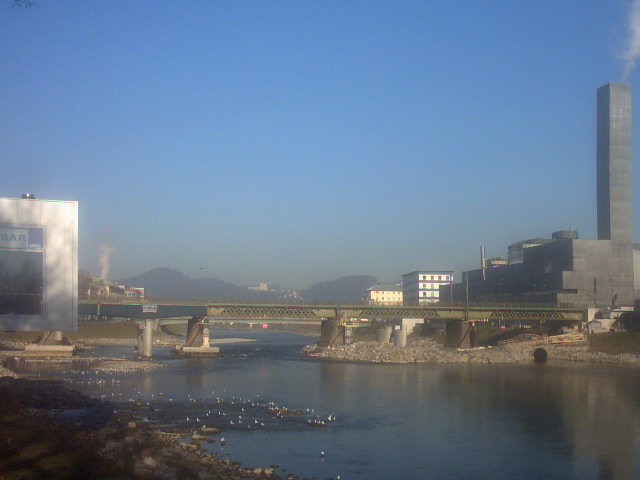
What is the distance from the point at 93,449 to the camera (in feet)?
55.1

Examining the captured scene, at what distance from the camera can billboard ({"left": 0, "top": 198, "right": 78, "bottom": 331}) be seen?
26062 millimetres

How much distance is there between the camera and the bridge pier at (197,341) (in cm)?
6450

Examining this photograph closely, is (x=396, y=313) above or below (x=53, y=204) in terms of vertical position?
below

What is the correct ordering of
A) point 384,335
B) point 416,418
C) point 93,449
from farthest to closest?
1. point 384,335
2. point 416,418
3. point 93,449

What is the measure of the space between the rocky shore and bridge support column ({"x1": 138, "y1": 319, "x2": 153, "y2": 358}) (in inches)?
583

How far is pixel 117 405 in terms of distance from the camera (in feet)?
91.7

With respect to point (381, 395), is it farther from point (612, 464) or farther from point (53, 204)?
point (53, 204)

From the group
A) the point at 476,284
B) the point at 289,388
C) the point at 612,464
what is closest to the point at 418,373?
the point at 289,388

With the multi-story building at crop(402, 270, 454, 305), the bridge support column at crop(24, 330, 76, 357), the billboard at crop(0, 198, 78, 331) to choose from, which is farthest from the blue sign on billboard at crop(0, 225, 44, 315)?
the multi-story building at crop(402, 270, 454, 305)

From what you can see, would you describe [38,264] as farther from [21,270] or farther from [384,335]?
[384,335]

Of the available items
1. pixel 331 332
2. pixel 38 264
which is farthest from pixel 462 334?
pixel 38 264

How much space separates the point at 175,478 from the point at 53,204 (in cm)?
1453

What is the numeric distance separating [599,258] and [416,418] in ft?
200

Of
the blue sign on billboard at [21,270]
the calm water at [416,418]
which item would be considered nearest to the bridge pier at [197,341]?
the calm water at [416,418]
